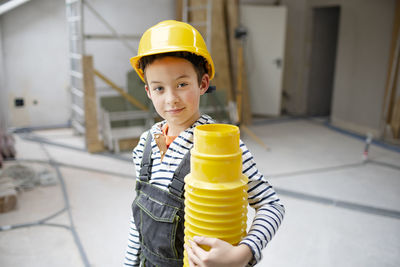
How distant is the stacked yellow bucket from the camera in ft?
2.18

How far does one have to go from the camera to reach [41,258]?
2318mm

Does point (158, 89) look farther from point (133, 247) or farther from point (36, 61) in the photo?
point (36, 61)

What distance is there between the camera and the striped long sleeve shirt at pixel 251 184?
29.3 inches

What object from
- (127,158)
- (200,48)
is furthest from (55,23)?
(200,48)

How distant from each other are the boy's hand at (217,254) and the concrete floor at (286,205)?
70.5 inches

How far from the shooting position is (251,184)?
84 centimetres

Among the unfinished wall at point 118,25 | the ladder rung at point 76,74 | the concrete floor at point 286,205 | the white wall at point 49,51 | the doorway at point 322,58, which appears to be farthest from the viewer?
the doorway at point 322,58

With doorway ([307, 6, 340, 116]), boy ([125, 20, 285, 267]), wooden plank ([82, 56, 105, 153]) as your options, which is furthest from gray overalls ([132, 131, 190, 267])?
doorway ([307, 6, 340, 116])

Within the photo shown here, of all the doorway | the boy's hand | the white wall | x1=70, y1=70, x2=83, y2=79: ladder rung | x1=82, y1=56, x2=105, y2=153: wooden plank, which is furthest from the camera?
the doorway

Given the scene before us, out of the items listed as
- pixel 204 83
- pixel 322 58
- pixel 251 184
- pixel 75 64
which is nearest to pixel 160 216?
pixel 251 184

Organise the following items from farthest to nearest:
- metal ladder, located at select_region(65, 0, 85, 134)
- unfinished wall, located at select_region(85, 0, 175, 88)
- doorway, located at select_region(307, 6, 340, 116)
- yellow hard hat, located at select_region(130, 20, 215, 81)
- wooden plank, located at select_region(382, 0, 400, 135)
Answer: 1. doorway, located at select_region(307, 6, 340, 116)
2. unfinished wall, located at select_region(85, 0, 175, 88)
3. metal ladder, located at select_region(65, 0, 85, 134)
4. wooden plank, located at select_region(382, 0, 400, 135)
5. yellow hard hat, located at select_region(130, 20, 215, 81)

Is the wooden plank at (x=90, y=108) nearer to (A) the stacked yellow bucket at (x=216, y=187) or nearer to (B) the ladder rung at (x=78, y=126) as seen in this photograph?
(B) the ladder rung at (x=78, y=126)

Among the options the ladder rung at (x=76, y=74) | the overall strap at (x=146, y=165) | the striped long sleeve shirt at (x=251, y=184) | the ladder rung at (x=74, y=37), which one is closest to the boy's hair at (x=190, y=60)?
the striped long sleeve shirt at (x=251, y=184)

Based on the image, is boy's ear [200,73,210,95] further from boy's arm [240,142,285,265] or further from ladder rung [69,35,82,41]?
ladder rung [69,35,82,41]
